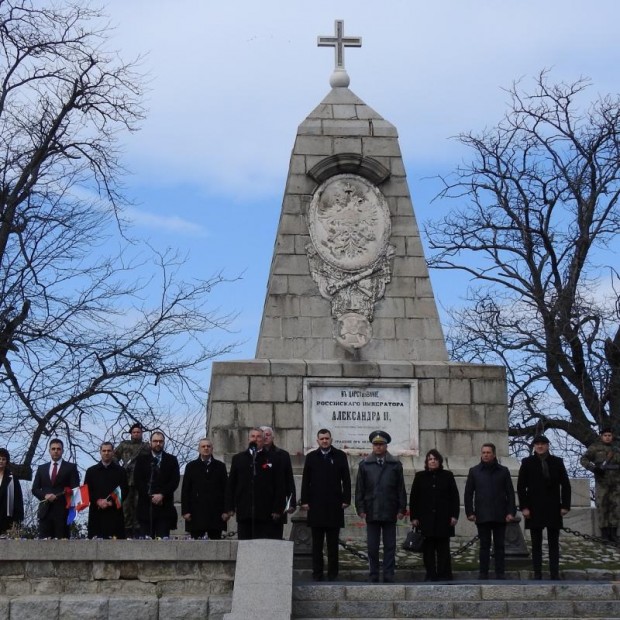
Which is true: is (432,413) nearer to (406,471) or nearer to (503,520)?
(406,471)

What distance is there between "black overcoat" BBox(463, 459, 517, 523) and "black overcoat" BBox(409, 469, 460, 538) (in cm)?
21

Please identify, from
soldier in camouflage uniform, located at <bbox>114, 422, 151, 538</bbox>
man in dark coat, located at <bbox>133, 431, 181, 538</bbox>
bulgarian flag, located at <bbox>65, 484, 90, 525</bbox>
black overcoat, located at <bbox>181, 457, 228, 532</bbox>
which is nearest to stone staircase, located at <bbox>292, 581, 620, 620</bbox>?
black overcoat, located at <bbox>181, 457, 228, 532</bbox>

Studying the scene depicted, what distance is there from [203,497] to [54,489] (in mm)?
1406

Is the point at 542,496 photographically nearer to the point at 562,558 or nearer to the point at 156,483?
the point at 562,558

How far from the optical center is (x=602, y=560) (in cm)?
1548

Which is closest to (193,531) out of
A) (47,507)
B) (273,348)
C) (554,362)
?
(47,507)

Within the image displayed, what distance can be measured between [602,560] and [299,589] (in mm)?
4194

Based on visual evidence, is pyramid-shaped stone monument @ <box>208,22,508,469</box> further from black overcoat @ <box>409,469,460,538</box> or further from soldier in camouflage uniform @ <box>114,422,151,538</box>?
black overcoat @ <box>409,469,460,538</box>

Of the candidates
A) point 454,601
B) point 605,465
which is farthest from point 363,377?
point 454,601

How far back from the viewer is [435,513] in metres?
14.1

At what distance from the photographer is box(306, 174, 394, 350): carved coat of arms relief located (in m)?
18.3

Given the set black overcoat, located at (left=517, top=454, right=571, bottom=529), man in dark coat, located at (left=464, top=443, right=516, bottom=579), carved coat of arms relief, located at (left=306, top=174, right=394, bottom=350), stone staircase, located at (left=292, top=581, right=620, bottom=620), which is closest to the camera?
stone staircase, located at (left=292, top=581, right=620, bottom=620)

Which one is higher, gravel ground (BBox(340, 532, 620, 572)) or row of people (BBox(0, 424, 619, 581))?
row of people (BBox(0, 424, 619, 581))

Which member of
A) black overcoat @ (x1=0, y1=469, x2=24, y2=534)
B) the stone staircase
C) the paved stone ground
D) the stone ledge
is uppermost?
black overcoat @ (x1=0, y1=469, x2=24, y2=534)
